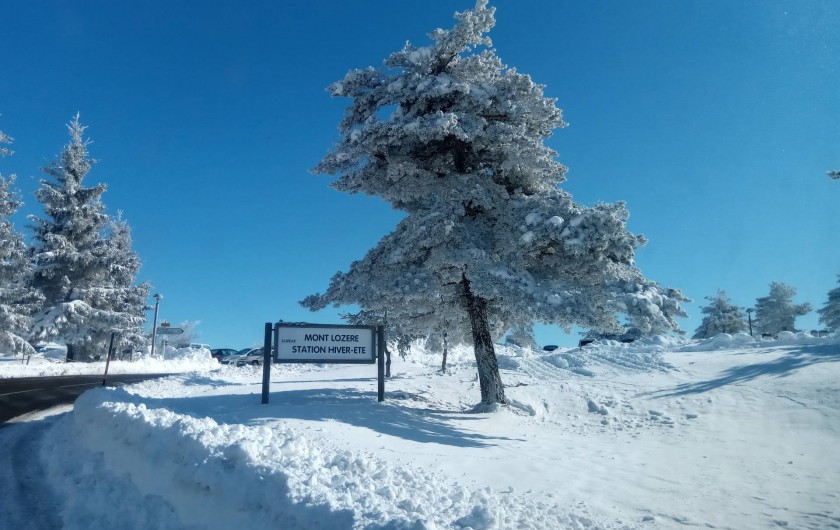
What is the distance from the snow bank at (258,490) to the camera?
158 inches

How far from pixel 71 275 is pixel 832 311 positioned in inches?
1993

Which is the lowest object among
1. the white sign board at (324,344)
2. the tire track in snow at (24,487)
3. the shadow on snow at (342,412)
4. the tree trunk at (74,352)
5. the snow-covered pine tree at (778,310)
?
the tire track in snow at (24,487)

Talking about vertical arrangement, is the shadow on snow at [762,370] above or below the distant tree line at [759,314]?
below

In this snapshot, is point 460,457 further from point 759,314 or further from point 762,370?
point 759,314

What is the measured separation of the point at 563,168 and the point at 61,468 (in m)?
12.2

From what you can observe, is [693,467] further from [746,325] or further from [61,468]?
[746,325]

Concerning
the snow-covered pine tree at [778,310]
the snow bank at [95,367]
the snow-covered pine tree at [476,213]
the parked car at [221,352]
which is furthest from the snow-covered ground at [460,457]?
the snow-covered pine tree at [778,310]

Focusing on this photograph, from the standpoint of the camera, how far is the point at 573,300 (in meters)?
9.77

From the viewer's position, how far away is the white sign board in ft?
36.7

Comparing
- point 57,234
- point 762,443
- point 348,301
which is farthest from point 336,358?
point 57,234

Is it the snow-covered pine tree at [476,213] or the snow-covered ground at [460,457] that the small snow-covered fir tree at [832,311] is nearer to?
the snow-covered ground at [460,457]

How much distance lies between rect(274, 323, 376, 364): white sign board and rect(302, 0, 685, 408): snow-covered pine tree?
0.69 meters

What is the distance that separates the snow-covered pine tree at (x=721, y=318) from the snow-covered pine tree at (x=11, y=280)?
54600 mm

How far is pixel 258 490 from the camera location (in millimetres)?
4457
